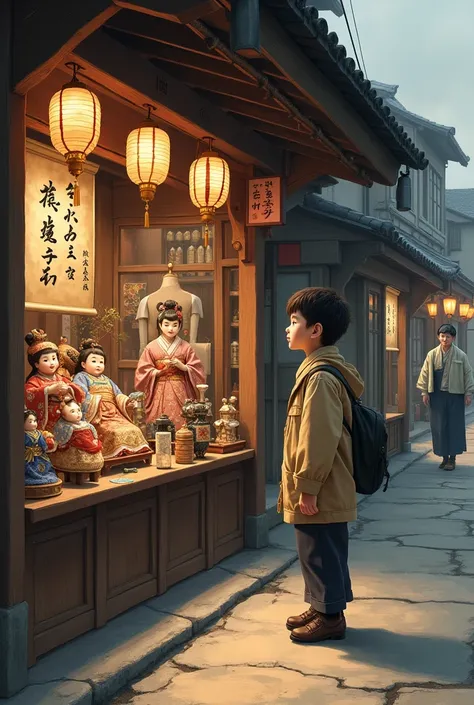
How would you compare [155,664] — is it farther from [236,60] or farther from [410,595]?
[236,60]

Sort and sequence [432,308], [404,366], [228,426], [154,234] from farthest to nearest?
[432,308]
[404,366]
[154,234]
[228,426]

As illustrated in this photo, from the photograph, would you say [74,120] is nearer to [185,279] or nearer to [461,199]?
[185,279]

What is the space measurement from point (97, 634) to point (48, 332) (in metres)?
2.79

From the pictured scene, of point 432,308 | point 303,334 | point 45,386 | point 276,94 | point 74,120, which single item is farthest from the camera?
point 432,308

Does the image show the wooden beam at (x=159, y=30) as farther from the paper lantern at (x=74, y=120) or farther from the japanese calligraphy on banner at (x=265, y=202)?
the japanese calligraphy on banner at (x=265, y=202)

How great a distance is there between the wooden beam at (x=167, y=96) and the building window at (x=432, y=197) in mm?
17328

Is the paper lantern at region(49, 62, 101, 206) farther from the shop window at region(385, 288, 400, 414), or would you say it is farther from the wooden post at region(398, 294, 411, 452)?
the wooden post at region(398, 294, 411, 452)

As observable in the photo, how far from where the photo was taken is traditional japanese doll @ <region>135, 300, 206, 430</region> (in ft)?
24.7

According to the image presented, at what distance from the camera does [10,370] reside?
4.58m

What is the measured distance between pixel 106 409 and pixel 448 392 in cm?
889

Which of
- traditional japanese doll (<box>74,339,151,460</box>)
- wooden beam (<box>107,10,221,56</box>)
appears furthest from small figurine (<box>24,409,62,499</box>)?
wooden beam (<box>107,10,221,56</box>)

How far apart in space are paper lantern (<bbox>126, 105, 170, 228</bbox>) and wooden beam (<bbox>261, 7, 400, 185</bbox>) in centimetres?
108

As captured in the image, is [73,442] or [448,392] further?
[448,392]

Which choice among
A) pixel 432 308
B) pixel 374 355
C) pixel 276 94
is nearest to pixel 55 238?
pixel 276 94
